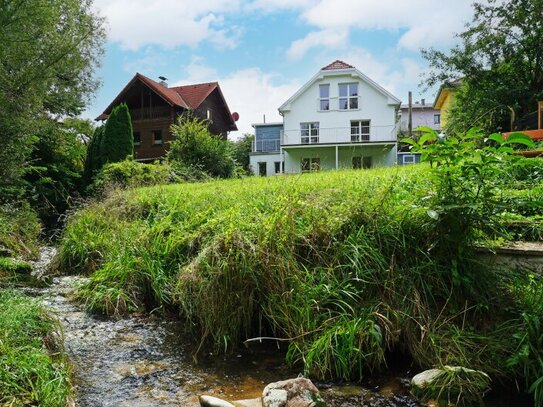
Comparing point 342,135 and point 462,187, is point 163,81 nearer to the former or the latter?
point 342,135

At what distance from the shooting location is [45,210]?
12781mm

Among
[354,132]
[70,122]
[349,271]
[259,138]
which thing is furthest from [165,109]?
[349,271]

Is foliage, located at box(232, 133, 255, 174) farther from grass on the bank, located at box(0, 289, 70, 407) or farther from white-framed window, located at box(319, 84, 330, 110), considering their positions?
grass on the bank, located at box(0, 289, 70, 407)

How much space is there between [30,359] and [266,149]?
2763 centimetres

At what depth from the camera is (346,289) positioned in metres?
3.60

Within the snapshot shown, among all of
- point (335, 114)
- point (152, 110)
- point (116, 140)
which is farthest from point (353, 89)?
point (116, 140)

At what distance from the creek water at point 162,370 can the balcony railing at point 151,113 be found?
26.6 meters

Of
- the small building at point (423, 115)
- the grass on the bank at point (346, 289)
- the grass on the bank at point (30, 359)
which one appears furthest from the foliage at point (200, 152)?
the small building at point (423, 115)

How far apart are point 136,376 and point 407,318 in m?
2.34

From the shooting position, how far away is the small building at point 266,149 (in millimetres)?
28638

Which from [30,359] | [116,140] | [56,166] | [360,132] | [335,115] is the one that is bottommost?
[30,359]

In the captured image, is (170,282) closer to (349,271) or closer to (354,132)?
Result: (349,271)

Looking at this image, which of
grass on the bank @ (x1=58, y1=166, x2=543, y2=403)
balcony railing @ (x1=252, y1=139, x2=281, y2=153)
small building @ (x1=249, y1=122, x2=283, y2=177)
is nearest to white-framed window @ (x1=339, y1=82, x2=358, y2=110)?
small building @ (x1=249, y1=122, x2=283, y2=177)

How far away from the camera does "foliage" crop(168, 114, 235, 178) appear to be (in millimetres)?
18625
